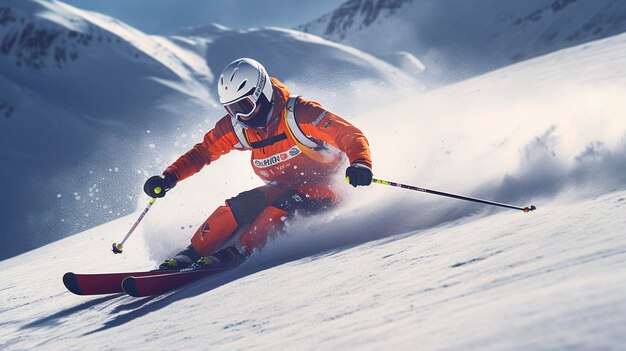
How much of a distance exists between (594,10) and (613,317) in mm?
151068

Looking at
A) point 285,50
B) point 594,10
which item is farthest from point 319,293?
point 594,10

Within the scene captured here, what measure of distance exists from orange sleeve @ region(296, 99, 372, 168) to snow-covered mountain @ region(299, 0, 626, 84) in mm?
114899

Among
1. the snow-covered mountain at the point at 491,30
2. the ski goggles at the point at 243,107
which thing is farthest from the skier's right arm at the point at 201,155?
the snow-covered mountain at the point at 491,30

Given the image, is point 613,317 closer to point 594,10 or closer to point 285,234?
point 285,234

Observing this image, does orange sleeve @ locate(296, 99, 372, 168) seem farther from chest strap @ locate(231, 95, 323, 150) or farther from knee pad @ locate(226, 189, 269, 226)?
knee pad @ locate(226, 189, 269, 226)

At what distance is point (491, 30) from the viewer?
154 metres

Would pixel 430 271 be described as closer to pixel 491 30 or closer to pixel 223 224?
pixel 223 224

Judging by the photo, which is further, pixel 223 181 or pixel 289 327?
pixel 223 181

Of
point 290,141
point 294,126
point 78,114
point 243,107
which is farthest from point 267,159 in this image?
point 78,114

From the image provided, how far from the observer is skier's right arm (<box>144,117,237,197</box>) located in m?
6.29

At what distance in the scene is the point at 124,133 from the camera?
82.1 meters

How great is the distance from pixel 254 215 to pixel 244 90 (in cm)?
122

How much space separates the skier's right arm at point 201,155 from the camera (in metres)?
6.29

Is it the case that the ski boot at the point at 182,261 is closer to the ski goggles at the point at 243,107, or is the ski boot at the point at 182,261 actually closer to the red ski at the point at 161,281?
the red ski at the point at 161,281
